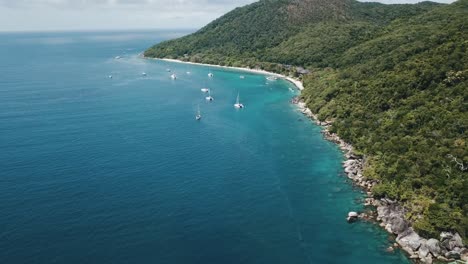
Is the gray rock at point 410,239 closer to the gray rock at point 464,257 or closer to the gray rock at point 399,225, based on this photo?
the gray rock at point 399,225

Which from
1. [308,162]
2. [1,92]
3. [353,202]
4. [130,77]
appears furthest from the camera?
[130,77]

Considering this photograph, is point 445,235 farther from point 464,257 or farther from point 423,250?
point 423,250

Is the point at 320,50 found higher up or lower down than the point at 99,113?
higher up

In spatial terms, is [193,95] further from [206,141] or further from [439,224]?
[439,224]

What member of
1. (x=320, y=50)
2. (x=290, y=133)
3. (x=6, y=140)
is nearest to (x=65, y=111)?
(x=6, y=140)

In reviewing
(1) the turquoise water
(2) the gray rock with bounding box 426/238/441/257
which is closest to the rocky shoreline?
(2) the gray rock with bounding box 426/238/441/257

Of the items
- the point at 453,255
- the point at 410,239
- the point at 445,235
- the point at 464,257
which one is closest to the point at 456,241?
the point at 445,235

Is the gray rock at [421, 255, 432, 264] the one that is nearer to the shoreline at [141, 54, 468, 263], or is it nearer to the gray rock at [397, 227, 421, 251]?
the shoreline at [141, 54, 468, 263]
